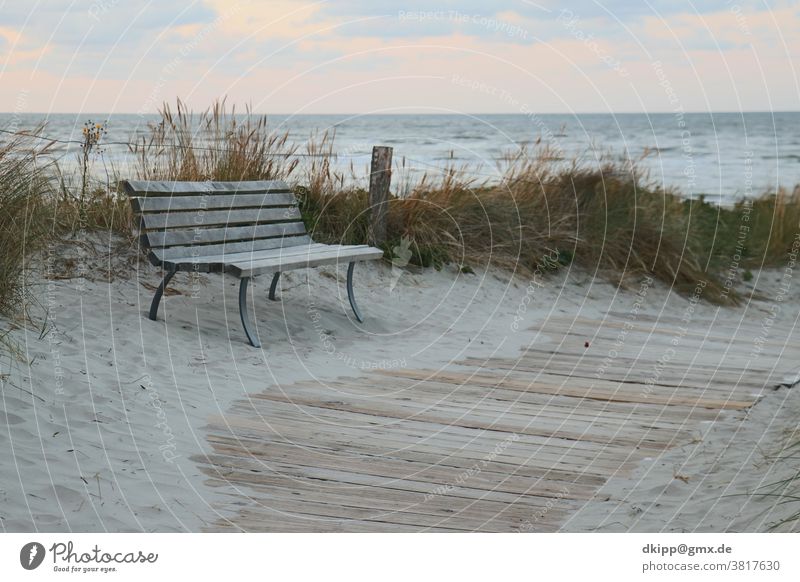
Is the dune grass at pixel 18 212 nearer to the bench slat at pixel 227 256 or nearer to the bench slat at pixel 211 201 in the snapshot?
the bench slat at pixel 211 201

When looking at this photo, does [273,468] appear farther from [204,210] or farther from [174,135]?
[174,135]

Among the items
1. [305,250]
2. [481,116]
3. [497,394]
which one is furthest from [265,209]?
[481,116]

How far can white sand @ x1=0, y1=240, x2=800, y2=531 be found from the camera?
2.94 m

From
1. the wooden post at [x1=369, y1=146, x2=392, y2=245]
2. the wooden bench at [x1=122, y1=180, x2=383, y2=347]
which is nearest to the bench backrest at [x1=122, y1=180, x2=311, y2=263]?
the wooden bench at [x1=122, y1=180, x2=383, y2=347]

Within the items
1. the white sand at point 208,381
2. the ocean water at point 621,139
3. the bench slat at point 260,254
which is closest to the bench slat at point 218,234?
the bench slat at point 260,254

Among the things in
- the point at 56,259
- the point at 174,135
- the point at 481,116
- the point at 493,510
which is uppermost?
the point at 481,116

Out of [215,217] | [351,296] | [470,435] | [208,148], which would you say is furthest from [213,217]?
[470,435]

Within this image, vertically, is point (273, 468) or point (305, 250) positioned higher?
point (305, 250)

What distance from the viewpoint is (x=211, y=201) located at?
5.64m

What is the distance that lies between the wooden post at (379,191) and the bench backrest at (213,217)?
0.80m

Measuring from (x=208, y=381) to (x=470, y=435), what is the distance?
1313 mm

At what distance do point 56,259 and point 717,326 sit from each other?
4.50 meters

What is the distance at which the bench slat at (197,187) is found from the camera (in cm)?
511

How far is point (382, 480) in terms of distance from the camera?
327 cm
